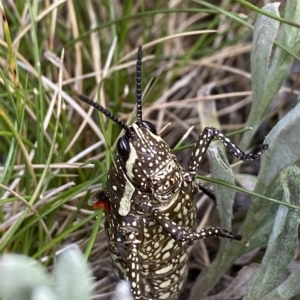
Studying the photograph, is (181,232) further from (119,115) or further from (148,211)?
(119,115)

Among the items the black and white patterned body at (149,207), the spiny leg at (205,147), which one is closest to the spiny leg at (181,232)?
the black and white patterned body at (149,207)

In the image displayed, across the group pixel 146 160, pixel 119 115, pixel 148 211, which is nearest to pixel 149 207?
pixel 148 211

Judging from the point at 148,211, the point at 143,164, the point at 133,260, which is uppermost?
the point at 143,164

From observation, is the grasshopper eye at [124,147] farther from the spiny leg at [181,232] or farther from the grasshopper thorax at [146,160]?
the spiny leg at [181,232]

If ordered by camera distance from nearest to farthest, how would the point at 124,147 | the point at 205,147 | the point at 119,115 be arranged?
1. the point at 124,147
2. the point at 205,147
3. the point at 119,115

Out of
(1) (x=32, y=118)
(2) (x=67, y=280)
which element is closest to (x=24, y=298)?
(2) (x=67, y=280)

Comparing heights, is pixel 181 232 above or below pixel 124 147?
below

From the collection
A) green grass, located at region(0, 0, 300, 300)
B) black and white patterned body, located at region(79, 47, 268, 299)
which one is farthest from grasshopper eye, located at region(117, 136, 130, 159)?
green grass, located at region(0, 0, 300, 300)
